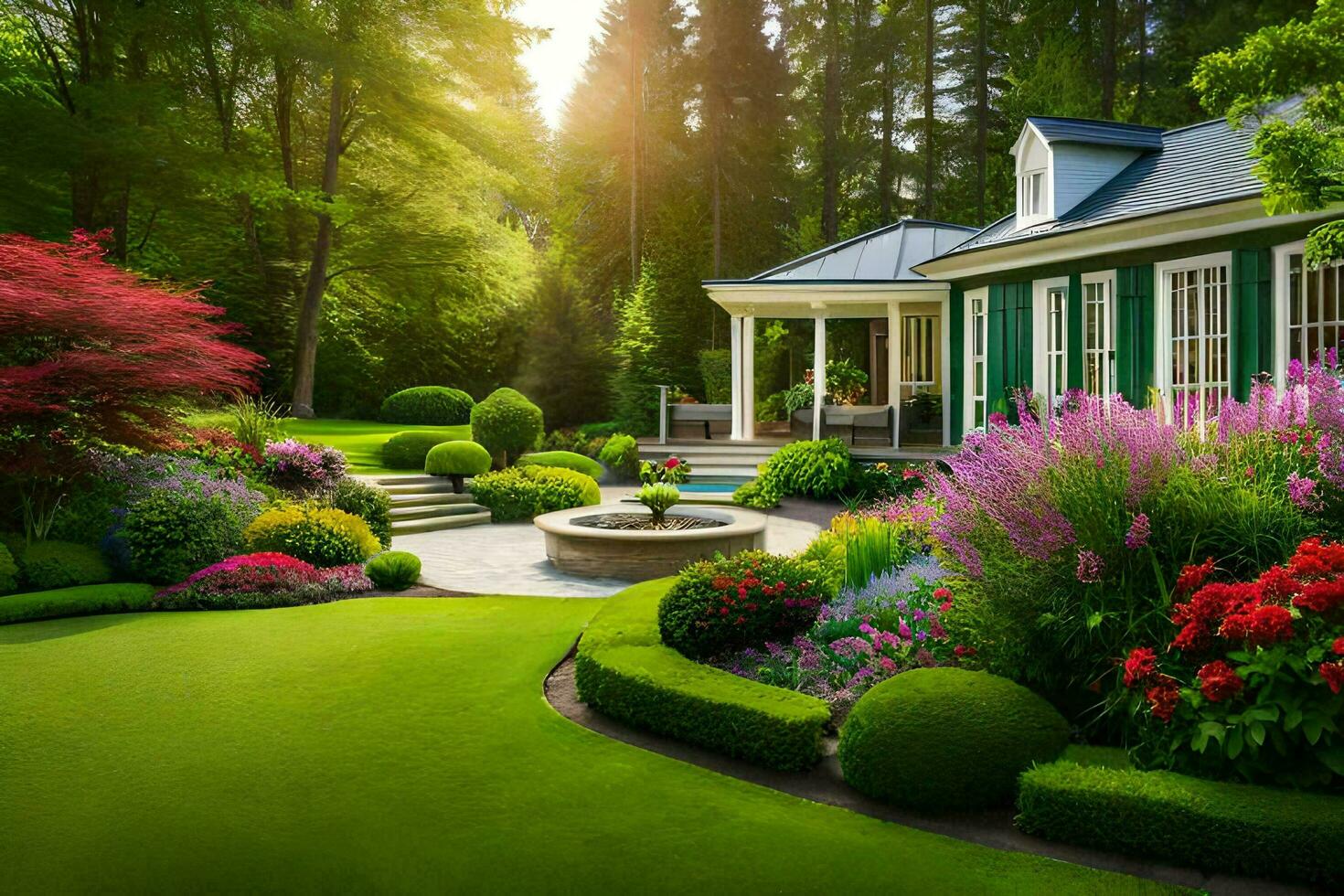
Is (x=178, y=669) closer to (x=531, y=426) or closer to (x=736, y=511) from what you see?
(x=736, y=511)

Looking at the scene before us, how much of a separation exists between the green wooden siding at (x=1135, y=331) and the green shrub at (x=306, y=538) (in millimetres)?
9043

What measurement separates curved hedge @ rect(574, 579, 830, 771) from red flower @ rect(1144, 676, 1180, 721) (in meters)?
1.47

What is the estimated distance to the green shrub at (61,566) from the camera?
8930mm

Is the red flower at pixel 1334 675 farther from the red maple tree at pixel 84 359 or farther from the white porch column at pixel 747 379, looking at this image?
the white porch column at pixel 747 379

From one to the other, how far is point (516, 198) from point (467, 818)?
80.4 ft

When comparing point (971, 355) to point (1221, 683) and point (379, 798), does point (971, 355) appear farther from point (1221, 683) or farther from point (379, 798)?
point (379, 798)

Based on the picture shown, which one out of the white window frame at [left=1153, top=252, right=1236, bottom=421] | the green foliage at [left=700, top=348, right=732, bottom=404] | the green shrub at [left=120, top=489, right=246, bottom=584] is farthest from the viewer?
the green foliage at [left=700, top=348, right=732, bottom=404]

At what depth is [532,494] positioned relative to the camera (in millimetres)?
14992

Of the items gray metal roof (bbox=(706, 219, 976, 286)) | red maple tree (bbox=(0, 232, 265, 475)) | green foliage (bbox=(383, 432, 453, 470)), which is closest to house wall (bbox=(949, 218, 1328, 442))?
gray metal roof (bbox=(706, 219, 976, 286))

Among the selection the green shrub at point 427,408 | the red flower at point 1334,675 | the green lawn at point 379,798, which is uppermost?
the green shrub at point 427,408

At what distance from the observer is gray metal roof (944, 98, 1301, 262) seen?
10.9 metres

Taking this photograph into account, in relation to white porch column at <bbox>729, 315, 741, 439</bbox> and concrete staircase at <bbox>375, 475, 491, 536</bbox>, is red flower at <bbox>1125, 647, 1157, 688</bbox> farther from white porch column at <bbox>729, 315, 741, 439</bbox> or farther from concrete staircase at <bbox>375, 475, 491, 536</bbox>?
white porch column at <bbox>729, 315, 741, 439</bbox>

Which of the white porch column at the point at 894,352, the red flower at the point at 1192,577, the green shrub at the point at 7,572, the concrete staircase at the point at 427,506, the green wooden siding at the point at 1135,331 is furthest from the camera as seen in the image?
the white porch column at the point at 894,352

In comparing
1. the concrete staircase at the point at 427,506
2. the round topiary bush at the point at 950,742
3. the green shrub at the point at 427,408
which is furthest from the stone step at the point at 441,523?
the round topiary bush at the point at 950,742
